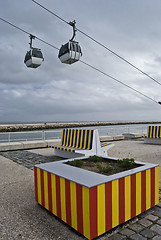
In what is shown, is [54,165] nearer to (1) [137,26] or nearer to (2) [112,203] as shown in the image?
(2) [112,203]

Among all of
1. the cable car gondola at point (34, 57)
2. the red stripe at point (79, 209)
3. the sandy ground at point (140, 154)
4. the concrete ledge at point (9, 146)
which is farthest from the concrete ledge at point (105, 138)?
the red stripe at point (79, 209)

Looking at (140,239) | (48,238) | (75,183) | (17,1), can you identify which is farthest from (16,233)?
(17,1)

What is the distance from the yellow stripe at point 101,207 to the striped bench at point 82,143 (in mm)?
3192

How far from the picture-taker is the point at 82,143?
593cm

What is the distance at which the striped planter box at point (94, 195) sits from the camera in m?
2.01

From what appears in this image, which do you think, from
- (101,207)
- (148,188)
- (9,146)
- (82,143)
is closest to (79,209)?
(101,207)

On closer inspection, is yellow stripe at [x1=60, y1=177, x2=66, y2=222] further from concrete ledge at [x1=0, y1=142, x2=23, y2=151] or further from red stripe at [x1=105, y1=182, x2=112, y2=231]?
concrete ledge at [x1=0, y1=142, x2=23, y2=151]

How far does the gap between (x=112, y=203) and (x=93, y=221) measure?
0.97ft

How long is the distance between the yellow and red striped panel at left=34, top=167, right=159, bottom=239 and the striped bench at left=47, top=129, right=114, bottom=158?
2753 millimetres

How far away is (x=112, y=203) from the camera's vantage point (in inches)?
84.6

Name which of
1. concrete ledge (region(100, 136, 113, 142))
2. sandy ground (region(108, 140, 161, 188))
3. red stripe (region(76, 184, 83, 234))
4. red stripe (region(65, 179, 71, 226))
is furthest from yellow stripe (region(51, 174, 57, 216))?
concrete ledge (region(100, 136, 113, 142))

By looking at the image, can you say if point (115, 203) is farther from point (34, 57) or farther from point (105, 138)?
point (105, 138)

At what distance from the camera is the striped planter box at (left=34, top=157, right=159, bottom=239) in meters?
2.01

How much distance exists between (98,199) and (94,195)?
0.08 metres
